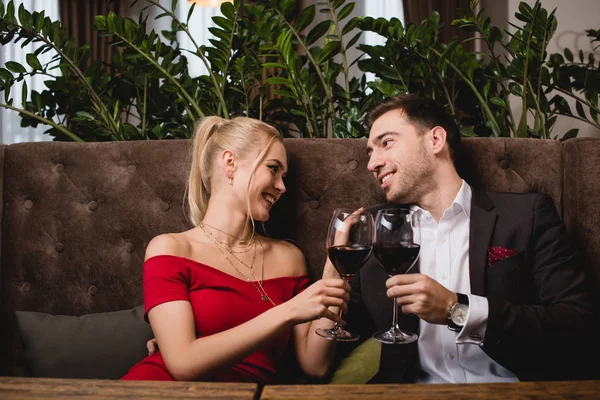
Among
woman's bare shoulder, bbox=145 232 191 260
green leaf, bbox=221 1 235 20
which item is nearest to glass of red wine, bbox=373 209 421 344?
woman's bare shoulder, bbox=145 232 191 260

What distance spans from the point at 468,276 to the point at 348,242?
531 millimetres

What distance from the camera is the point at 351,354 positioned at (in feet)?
4.78

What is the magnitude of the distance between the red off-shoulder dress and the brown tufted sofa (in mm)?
300

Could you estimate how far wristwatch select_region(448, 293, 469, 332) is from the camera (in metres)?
1.07

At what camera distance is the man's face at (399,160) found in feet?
4.92

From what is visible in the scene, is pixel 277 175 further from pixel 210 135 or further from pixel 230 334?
pixel 230 334

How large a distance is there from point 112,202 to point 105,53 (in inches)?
149

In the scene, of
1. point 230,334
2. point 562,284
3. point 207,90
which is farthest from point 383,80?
point 230,334

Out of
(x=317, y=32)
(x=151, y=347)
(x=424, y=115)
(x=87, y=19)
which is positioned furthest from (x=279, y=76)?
(x=87, y=19)

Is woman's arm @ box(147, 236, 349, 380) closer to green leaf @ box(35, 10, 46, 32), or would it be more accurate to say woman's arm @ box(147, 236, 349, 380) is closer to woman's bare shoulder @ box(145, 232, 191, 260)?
woman's bare shoulder @ box(145, 232, 191, 260)

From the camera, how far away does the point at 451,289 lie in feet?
4.49

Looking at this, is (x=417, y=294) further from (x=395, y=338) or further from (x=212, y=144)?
(x=212, y=144)

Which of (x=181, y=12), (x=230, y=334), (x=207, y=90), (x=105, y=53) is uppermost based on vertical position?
(x=181, y=12)

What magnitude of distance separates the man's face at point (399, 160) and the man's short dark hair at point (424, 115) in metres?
0.03
